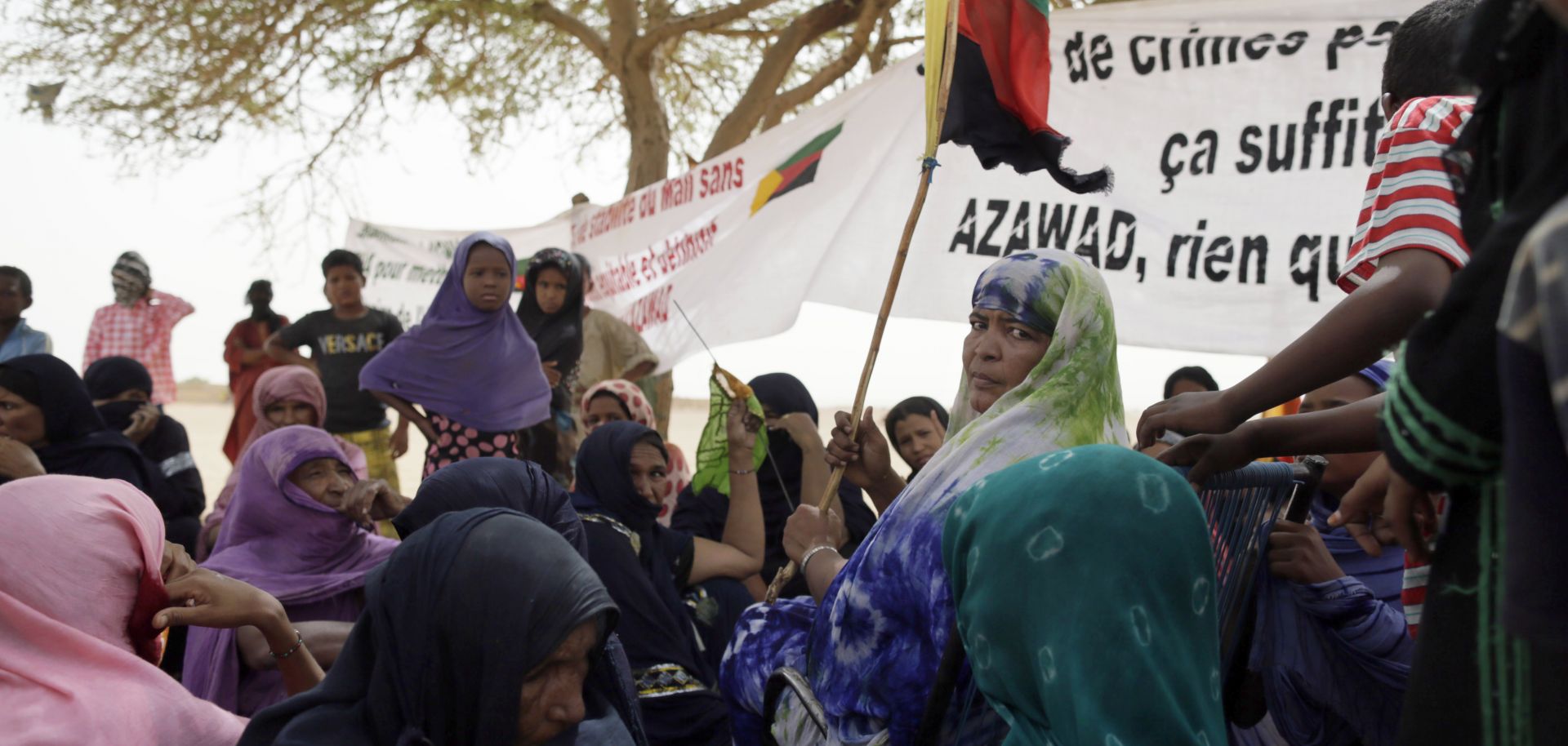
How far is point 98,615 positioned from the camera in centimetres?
Result: 236

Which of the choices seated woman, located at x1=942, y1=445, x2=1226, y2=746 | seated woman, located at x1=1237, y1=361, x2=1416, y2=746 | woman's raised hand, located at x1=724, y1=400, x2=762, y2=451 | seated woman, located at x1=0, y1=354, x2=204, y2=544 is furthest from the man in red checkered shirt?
seated woman, located at x1=942, y1=445, x2=1226, y2=746

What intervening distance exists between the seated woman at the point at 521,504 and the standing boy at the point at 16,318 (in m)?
4.44

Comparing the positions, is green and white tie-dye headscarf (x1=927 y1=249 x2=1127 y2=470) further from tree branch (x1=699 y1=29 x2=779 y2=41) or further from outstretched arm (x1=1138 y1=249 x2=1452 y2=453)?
tree branch (x1=699 y1=29 x2=779 y2=41)

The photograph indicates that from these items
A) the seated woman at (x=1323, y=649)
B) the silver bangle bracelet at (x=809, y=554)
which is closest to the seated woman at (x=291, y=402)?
the silver bangle bracelet at (x=809, y=554)

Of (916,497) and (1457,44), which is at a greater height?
(1457,44)

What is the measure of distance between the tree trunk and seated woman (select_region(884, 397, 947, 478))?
5.69 m

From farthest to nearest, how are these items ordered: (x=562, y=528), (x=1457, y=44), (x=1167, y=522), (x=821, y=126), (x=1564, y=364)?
(x=821, y=126) → (x=562, y=528) → (x=1167, y=522) → (x=1457, y=44) → (x=1564, y=364)

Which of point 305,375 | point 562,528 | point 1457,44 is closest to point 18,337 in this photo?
point 305,375

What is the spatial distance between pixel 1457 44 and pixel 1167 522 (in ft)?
2.17

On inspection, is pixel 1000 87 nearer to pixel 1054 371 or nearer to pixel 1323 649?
pixel 1054 371

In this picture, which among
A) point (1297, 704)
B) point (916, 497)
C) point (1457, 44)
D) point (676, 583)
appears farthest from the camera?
point (676, 583)

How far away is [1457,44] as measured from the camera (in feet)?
4.07

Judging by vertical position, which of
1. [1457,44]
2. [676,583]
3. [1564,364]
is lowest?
[676,583]

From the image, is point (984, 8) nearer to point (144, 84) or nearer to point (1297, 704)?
point (1297, 704)
